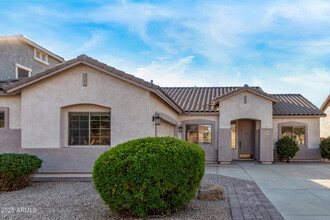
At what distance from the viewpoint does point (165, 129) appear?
13688mm

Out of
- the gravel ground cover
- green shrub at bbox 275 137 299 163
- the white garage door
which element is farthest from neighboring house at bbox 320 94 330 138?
the gravel ground cover

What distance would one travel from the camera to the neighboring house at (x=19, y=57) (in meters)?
15.3

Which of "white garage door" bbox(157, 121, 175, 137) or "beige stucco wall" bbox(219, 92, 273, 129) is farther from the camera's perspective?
"beige stucco wall" bbox(219, 92, 273, 129)

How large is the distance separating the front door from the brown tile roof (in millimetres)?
2006

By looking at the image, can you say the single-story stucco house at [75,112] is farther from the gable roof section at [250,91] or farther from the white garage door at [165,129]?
the gable roof section at [250,91]

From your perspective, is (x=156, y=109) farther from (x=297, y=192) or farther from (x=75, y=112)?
(x=297, y=192)

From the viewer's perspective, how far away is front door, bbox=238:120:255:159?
18.2m

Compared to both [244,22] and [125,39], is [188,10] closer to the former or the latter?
[244,22]

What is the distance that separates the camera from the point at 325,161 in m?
17.4

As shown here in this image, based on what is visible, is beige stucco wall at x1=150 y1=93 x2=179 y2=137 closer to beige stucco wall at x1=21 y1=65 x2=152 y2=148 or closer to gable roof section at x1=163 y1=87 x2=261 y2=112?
beige stucco wall at x1=21 y1=65 x2=152 y2=148

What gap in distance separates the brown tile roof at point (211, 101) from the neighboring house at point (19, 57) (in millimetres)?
9564

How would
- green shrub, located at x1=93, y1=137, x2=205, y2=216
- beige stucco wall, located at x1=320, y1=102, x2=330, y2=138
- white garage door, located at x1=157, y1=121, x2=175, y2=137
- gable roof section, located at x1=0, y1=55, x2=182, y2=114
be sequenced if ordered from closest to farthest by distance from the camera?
green shrub, located at x1=93, y1=137, x2=205, y2=216 → gable roof section, located at x1=0, y1=55, x2=182, y2=114 → white garage door, located at x1=157, y1=121, x2=175, y2=137 → beige stucco wall, located at x1=320, y1=102, x2=330, y2=138

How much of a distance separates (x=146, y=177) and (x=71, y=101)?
6102 millimetres

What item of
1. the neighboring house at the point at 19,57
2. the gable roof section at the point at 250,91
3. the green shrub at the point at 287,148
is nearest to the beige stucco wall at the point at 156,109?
the gable roof section at the point at 250,91
